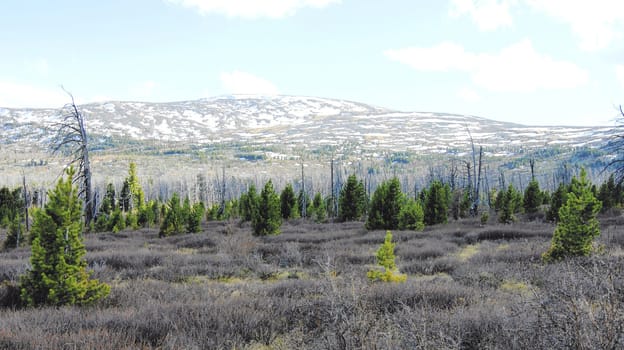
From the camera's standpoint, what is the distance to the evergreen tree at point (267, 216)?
67.4 ft

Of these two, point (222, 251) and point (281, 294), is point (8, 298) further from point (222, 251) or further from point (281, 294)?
point (222, 251)

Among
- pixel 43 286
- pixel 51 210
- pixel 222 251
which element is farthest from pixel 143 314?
pixel 222 251

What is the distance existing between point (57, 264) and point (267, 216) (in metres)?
14.3

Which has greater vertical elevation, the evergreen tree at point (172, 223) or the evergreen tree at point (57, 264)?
the evergreen tree at point (57, 264)

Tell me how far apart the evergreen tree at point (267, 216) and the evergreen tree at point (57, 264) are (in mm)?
13692

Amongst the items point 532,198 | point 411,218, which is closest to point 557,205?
point 532,198

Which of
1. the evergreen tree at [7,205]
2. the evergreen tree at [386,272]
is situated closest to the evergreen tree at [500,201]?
the evergreen tree at [386,272]

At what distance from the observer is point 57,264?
649 centimetres

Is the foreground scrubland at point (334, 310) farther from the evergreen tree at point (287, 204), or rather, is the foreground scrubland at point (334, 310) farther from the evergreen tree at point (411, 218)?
the evergreen tree at point (287, 204)

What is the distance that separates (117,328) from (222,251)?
1012 centimetres

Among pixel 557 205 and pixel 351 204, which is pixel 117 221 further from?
pixel 557 205

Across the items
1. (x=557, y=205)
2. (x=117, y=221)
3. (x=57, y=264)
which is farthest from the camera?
(x=117, y=221)

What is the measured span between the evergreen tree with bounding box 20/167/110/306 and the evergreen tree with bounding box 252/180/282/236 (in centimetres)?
1369

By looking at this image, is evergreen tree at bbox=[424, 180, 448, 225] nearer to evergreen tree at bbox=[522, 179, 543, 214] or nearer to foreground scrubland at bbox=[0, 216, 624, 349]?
evergreen tree at bbox=[522, 179, 543, 214]
